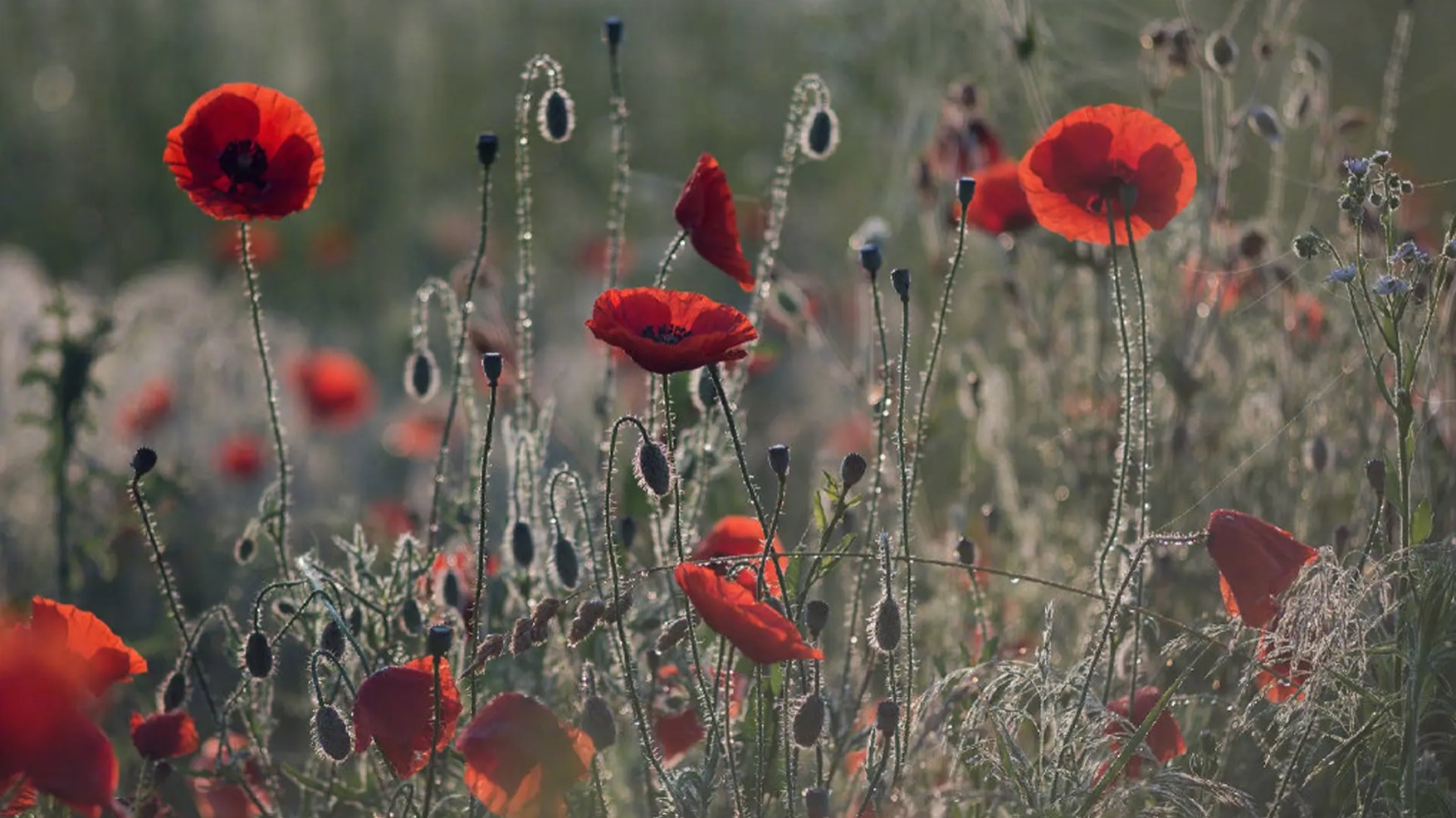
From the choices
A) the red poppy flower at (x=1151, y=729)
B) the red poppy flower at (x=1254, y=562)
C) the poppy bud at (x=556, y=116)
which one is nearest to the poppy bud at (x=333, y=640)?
the poppy bud at (x=556, y=116)

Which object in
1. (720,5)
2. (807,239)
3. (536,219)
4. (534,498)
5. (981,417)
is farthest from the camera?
(720,5)

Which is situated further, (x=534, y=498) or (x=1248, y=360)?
(x=1248, y=360)

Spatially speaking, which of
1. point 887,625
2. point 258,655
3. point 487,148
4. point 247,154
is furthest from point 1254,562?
point 247,154

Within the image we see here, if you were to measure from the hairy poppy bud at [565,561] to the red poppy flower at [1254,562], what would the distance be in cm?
75

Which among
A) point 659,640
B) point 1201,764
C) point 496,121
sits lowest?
point 1201,764

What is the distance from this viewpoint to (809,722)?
1.65 m

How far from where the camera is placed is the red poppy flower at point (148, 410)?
372 cm

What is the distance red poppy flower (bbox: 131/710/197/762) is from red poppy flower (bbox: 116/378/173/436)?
1980 mm

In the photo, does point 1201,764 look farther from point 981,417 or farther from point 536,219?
point 536,219

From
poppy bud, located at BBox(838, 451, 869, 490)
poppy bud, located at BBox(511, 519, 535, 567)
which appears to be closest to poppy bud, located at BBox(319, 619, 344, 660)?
poppy bud, located at BBox(511, 519, 535, 567)

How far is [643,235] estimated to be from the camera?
26.6ft

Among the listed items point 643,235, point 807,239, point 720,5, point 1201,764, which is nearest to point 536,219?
point 643,235

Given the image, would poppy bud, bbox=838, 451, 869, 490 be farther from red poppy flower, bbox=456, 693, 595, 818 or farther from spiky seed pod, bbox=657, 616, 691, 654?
red poppy flower, bbox=456, 693, 595, 818

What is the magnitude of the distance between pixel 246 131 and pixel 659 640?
888 mm
